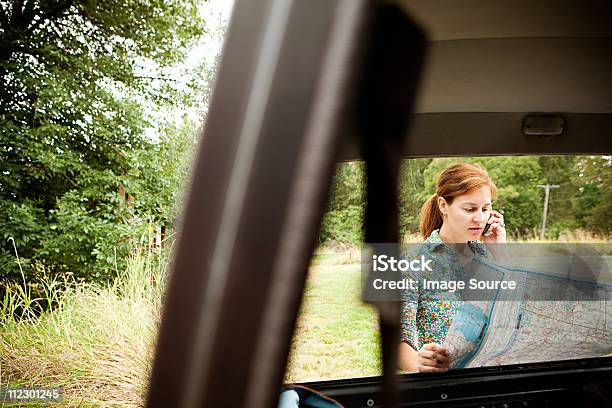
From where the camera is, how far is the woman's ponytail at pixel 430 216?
2221 millimetres

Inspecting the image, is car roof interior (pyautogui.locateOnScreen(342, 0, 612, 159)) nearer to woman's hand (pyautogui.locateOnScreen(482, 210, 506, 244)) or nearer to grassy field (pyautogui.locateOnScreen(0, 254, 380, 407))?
woman's hand (pyautogui.locateOnScreen(482, 210, 506, 244))

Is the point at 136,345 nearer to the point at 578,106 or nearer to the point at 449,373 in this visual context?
the point at 449,373

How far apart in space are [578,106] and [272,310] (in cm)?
205

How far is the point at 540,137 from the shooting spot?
2023 mm

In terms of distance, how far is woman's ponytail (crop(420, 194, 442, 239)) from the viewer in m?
2.22

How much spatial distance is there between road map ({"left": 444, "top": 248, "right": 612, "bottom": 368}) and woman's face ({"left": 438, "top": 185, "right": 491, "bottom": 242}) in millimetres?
119

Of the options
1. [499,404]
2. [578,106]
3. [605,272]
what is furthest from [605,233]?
[499,404]

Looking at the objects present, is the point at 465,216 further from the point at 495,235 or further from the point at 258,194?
the point at 258,194

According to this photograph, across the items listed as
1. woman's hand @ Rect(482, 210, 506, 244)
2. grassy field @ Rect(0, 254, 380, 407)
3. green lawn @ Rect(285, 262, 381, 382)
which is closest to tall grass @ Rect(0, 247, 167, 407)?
grassy field @ Rect(0, 254, 380, 407)

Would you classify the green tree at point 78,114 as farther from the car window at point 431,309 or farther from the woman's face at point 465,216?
the woman's face at point 465,216

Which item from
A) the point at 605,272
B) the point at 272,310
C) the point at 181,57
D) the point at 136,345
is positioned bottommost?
the point at 136,345

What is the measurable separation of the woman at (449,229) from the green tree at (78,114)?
11.7 ft

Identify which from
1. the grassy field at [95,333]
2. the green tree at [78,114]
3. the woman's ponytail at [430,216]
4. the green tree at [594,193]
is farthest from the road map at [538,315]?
the green tree at [78,114]

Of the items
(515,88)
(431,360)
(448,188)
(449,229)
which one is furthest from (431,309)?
(515,88)
